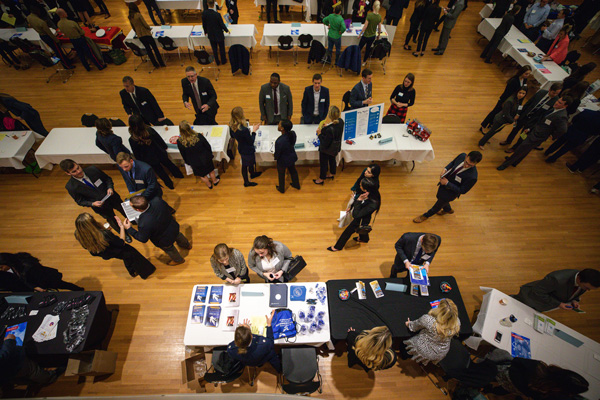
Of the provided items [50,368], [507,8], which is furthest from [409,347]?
[507,8]

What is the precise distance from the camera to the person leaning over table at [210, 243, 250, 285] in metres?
3.28

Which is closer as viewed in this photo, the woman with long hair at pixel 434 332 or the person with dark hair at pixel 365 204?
the woman with long hair at pixel 434 332

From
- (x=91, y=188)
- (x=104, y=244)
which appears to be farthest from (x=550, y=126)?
(x=91, y=188)

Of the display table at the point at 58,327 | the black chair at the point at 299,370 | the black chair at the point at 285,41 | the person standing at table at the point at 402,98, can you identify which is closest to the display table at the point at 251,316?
the black chair at the point at 299,370

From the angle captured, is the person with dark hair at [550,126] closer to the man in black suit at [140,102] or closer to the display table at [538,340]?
the display table at [538,340]

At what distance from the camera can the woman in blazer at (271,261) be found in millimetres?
3553

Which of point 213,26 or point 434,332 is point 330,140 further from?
point 213,26

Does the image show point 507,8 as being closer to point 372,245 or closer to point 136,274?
point 372,245

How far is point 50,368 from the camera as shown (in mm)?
3809

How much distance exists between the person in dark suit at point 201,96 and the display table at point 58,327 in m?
3.61

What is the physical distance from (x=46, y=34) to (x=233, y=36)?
486 cm

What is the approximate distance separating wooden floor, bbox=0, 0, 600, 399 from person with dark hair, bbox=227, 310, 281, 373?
0.92 metres

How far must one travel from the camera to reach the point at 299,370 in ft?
10.5

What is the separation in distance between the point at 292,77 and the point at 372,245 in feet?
18.3
